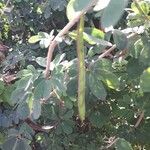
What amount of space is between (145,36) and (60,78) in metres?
0.22

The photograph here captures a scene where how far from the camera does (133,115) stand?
1254 millimetres

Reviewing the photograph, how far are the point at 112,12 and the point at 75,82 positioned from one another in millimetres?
516

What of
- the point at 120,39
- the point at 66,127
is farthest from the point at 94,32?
the point at 66,127

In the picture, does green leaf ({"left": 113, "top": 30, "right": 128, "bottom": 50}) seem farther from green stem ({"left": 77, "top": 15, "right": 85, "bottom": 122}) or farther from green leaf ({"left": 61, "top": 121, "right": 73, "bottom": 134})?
green leaf ({"left": 61, "top": 121, "right": 73, "bottom": 134})

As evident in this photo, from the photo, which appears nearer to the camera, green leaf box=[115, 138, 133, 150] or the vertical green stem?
the vertical green stem

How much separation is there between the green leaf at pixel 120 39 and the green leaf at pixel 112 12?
0.42 meters

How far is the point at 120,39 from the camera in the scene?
3.09ft

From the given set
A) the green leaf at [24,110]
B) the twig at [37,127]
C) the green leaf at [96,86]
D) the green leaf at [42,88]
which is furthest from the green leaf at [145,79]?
the twig at [37,127]

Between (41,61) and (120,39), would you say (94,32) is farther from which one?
(41,61)

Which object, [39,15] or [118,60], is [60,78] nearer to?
[118,60]

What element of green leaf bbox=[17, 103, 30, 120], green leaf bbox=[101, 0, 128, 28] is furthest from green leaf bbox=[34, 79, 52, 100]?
green leaf bbox=[101, 0, 128, 28]

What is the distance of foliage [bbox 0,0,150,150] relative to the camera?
3.05 ft

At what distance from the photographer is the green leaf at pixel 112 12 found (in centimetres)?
49

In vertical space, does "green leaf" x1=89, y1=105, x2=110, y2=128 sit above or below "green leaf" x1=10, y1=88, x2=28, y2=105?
below
